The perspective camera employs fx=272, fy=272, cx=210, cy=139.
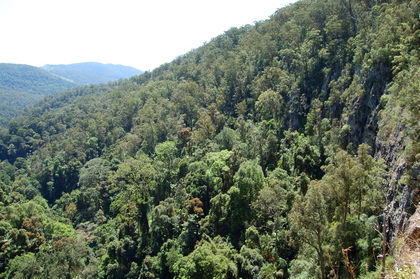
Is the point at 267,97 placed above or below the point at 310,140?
above

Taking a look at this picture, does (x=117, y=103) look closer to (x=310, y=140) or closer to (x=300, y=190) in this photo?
(x=310, y=140)

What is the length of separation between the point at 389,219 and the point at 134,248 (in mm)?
32331

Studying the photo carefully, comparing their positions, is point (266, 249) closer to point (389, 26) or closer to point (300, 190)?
point (300, 190)

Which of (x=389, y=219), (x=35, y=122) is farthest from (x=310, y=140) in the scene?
(x=35, y=122)

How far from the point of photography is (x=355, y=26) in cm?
5038

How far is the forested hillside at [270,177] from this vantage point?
19562mm

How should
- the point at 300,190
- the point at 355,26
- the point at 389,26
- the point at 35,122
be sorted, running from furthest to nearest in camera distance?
the point at 35,122
the point at 355,26
the point at 389,26
the point at 300,190

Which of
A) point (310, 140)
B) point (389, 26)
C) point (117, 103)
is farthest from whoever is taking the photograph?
point (117, 103)

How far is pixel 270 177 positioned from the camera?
115 feet

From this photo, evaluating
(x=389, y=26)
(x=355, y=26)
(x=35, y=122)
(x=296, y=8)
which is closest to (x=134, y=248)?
(x=389, y=26)

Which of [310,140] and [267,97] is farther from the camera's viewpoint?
[267,97]

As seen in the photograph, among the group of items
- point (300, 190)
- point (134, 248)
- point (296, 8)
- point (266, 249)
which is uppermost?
point (296, 8)

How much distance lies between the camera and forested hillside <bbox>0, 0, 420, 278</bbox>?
19.6 meters

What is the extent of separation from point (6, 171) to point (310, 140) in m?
95.9
